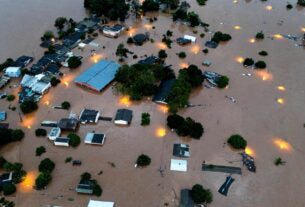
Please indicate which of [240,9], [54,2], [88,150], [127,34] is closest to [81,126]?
[88,150]

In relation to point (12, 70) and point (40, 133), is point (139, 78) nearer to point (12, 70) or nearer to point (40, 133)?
point (40, 133)

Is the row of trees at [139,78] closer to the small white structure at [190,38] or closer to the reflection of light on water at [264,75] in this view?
the small white structure at [190,38]

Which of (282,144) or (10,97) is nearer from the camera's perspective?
(282,144)

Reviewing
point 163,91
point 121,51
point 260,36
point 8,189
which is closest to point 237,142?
point 163,91

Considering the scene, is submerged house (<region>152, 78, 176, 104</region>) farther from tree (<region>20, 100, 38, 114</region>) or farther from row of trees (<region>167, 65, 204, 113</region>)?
tree (<region>20, 100, 38, 114</region>)

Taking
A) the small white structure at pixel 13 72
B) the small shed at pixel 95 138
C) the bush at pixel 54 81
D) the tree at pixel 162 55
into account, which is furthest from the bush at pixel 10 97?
the tree at pixel 162 55

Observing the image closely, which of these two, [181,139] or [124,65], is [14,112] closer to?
[124,65]
